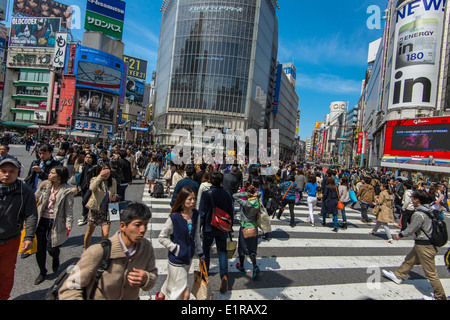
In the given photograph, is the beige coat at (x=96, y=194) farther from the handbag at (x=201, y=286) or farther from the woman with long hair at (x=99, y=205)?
the handbag at (x=201, y=286)

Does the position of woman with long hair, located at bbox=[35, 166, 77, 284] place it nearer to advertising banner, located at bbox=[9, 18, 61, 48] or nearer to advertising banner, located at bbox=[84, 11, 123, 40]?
advertising banner, located at bbox=[84, 11, 123, 40]

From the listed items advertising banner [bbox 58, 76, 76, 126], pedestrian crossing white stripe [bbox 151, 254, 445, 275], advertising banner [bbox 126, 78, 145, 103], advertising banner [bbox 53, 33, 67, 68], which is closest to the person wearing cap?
pedestrian crossing white stripe [bbox 151, 254, 445, 275]

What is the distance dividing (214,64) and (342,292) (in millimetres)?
53141

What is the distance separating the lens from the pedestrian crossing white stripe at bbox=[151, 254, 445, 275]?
4.69 metres

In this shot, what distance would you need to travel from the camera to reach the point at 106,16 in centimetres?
5409

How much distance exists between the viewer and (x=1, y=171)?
2707 mm

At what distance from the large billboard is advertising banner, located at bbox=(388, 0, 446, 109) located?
54657mm

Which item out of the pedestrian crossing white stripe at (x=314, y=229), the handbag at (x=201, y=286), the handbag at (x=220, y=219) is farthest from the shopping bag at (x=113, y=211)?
the pedestrian crossing white stripe at (x=314, y=229)

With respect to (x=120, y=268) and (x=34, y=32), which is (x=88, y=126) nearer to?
(x=34, y=32)

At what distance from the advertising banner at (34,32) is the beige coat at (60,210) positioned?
73.8 m

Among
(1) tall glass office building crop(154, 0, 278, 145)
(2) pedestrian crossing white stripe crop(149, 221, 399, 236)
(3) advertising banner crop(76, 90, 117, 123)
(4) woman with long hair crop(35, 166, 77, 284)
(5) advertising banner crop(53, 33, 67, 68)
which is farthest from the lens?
(5) advertising banner crop(53, 33, 67, 68)

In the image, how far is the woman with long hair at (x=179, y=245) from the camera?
276cm
